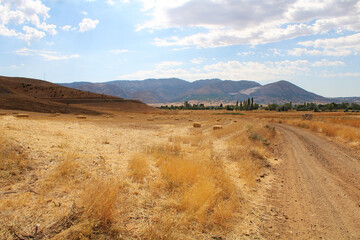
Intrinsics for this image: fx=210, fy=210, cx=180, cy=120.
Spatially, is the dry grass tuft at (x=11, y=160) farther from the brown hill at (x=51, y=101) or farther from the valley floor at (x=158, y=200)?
the brown hill at (x=51, y=101)

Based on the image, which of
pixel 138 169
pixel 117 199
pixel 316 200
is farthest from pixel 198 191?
pixel 316 200

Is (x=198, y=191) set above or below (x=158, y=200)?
above

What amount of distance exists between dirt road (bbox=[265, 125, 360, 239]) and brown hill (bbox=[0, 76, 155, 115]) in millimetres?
47688

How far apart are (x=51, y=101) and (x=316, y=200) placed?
60.5 metres

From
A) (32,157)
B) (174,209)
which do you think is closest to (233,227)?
(174,209)

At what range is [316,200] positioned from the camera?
20.7 ft

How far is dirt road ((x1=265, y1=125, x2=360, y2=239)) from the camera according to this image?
4730 mm

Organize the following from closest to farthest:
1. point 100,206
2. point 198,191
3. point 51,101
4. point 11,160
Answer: point 100,206
point 198,191
point 11,160
point 51,101

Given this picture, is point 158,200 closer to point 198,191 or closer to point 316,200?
point 198,191

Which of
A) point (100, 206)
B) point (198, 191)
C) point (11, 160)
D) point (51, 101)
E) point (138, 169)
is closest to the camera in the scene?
point (100, 206)

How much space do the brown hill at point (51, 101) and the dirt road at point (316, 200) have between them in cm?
4769

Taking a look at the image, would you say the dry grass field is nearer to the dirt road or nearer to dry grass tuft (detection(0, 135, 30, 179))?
dry grass tuft (detection(0, 135, 30, 179))

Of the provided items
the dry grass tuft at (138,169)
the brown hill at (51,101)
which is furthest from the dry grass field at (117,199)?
the brown hill at (51,101)

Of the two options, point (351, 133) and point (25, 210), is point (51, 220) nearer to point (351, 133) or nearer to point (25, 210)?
point (25, 210)
